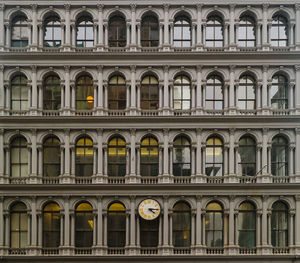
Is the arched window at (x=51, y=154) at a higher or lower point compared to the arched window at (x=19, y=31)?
lower

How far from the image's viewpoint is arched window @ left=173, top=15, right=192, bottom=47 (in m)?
25.2

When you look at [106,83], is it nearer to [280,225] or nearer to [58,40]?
[58,40]

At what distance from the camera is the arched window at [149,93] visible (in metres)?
24.8

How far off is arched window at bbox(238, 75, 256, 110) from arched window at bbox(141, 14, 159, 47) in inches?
231

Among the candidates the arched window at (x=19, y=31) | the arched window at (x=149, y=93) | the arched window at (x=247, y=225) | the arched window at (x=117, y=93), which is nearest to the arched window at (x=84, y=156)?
the arched window at (x=117, y=93)

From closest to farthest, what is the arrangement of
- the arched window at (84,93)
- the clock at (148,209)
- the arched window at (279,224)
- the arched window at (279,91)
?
1. the clock at (148,209)
2. the arched window at (279,224)
3. the arched window at (84,93)
4. the arched window at (279,91)

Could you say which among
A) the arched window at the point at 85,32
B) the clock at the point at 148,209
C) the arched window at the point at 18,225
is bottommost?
the arched window at the point at 18,225

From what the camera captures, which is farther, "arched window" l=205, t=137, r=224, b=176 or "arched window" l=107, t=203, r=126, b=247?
"arched window" l=205, t=137, r=224, b=176

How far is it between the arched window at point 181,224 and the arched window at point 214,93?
20.5ft

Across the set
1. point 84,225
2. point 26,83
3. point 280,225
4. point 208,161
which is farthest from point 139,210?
point 26,83

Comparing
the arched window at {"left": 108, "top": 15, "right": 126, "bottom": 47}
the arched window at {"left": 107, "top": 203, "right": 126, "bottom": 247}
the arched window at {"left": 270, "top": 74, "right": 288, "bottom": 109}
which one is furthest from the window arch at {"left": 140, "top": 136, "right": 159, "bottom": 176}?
the arched window at {"left": 270, "top": 74, "right": 288, "bottom": 109}

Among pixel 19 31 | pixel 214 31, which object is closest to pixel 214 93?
pixel 214 31

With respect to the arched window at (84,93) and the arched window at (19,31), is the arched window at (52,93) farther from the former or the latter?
the arched window at (19,31)

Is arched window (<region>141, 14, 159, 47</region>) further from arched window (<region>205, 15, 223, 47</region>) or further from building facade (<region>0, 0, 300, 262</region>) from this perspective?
arched window (<region>205, 15, 223, 47</region>)
